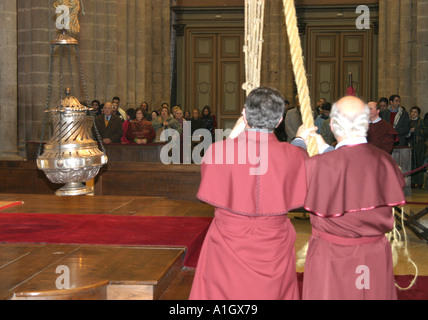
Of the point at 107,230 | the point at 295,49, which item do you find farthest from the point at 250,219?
the point at 107,230

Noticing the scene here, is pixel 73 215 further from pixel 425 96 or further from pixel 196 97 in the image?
pixel 196 97

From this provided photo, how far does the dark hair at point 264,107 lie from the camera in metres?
3.11

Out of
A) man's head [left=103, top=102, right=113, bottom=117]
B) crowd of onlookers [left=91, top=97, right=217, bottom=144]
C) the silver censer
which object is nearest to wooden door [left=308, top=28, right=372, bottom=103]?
crowd of onlookers [left=91, top=97, right=217, bottom=144]

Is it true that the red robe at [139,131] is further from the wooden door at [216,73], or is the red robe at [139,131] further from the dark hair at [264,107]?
the dark hair at [264,107]

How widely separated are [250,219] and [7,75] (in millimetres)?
8906

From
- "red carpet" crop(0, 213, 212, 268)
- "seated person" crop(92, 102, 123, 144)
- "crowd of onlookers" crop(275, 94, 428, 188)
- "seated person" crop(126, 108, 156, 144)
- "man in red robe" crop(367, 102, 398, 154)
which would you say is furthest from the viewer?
"crowd of onlookers" crop(275, 94, 428, 188)

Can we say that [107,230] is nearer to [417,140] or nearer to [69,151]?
[69,151]

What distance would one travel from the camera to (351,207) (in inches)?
128

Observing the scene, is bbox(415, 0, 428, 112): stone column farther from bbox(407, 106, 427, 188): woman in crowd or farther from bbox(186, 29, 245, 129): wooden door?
bbox(186, 29, 245, 129): wooden door

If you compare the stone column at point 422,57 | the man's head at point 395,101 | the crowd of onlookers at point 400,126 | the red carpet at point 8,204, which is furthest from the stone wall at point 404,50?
the red carpet at point 8,204

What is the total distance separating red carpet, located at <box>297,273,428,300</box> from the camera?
4.61 meters

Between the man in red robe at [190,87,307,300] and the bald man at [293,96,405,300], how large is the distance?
0.15 metres

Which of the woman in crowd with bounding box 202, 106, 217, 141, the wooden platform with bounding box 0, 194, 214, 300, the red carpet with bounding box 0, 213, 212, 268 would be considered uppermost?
the woman in crowd with bounding box 202, 106, 217, 141
